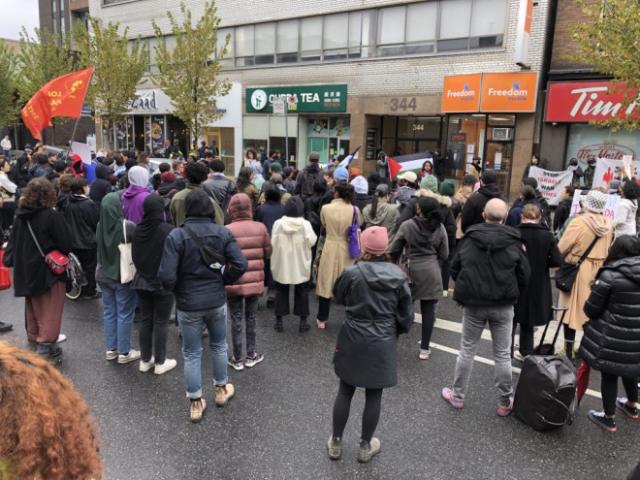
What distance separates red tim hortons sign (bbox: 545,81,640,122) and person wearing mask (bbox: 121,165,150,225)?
43.4 ft

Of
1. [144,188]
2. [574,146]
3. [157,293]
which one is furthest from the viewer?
[574,146]

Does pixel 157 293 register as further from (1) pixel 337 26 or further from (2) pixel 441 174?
(1) pixel 337 26

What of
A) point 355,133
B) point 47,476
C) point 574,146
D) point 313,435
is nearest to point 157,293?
point 313,435

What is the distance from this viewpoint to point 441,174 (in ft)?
59.1

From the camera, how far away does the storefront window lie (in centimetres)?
1473

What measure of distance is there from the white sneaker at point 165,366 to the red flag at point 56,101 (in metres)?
5.64

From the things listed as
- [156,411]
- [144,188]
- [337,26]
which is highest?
[337,26]

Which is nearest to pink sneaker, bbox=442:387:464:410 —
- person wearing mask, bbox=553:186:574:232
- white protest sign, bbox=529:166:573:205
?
person wearing mask, bbox=553:186:574:232

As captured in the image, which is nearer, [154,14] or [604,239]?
[604,239]

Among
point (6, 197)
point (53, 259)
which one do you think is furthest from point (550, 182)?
point (6, 197)

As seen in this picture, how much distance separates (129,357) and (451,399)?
10.6 feet

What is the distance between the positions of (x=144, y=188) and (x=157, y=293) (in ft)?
3.95

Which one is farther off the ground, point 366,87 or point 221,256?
point 366,87

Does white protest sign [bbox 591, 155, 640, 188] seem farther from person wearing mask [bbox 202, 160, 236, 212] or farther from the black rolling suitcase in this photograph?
the black rolling suitcase
